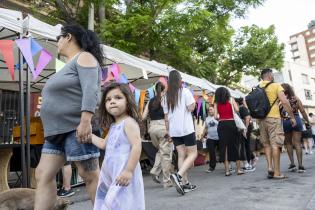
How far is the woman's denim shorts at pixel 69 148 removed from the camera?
8.95ft

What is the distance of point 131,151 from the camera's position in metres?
2.54

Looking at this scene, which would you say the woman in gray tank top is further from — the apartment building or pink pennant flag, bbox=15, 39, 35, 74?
the apartment building

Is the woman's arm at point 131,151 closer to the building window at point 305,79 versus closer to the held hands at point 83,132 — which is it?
the held hands at point 83,132

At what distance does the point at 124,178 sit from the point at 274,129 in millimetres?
4155

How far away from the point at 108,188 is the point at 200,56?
14785 millimetres

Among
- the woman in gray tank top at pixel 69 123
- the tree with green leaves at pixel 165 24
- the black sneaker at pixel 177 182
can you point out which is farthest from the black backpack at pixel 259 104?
the tree with green leaves at pixel 165 24

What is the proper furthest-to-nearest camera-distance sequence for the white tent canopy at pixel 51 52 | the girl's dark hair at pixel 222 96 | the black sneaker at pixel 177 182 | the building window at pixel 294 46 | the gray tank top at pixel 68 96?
1. the building window at pixel 294 46
2. the girl's dark hair at pixel 222 96
3. the white tent canopy at pixel 51 52
4. the black sneaker at pixel 177 182
5. the gray tank top at pixel 68 96

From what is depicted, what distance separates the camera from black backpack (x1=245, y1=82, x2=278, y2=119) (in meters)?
6.09

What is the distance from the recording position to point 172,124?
538cm

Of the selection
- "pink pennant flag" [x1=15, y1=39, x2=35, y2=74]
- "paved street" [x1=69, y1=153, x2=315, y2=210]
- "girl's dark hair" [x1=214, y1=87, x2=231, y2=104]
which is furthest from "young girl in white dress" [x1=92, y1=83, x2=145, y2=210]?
"girl's dark hair" [x1=214, y1=87, x2=231, y2=104]

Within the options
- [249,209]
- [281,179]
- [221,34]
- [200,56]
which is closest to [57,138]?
[249,209]

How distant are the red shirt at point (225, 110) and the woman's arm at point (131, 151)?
180 inches

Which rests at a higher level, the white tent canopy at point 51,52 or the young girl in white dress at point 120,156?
the white tent canopy at point 51,52

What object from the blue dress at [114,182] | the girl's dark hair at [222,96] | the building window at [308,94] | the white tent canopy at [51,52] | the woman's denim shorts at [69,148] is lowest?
the blue dress at [114,182]
